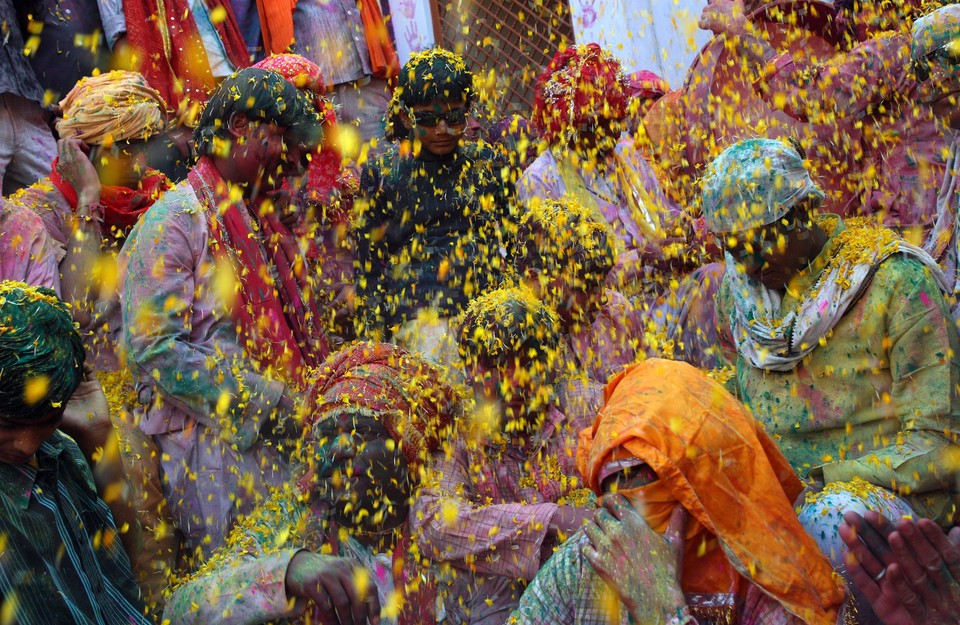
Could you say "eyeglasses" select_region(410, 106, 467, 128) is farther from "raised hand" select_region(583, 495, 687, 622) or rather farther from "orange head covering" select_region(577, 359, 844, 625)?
"raised hand" select_region(583, 495, 687, 622)

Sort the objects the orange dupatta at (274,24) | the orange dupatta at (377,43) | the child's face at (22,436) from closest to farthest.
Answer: the child's face at (22,436), the orange dupatta at (274,24), the orange dupatta at (377,43)

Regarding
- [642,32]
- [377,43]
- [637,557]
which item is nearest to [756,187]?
[637,557]

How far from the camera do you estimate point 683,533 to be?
11.8 ft

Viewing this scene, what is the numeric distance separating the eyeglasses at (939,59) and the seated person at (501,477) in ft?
6.83

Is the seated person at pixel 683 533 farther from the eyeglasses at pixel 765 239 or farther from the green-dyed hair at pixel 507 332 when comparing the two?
the green-dyed hair at pixel 507 332

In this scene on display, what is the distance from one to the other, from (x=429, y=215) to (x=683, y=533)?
2627mm

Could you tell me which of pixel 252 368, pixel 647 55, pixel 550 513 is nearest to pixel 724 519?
pixel 550 513

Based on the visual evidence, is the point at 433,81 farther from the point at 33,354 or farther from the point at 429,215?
the point at 33,354

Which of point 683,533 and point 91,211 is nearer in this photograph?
point 683,533

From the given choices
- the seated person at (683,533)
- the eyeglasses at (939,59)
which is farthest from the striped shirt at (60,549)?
the eyeglasses at (939,59)

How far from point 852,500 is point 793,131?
3522 mm

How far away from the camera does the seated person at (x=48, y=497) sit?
3.44 m

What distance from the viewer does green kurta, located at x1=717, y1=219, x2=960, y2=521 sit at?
12.9ft

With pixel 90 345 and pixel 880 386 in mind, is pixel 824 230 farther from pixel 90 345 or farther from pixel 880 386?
pixel 90 345
